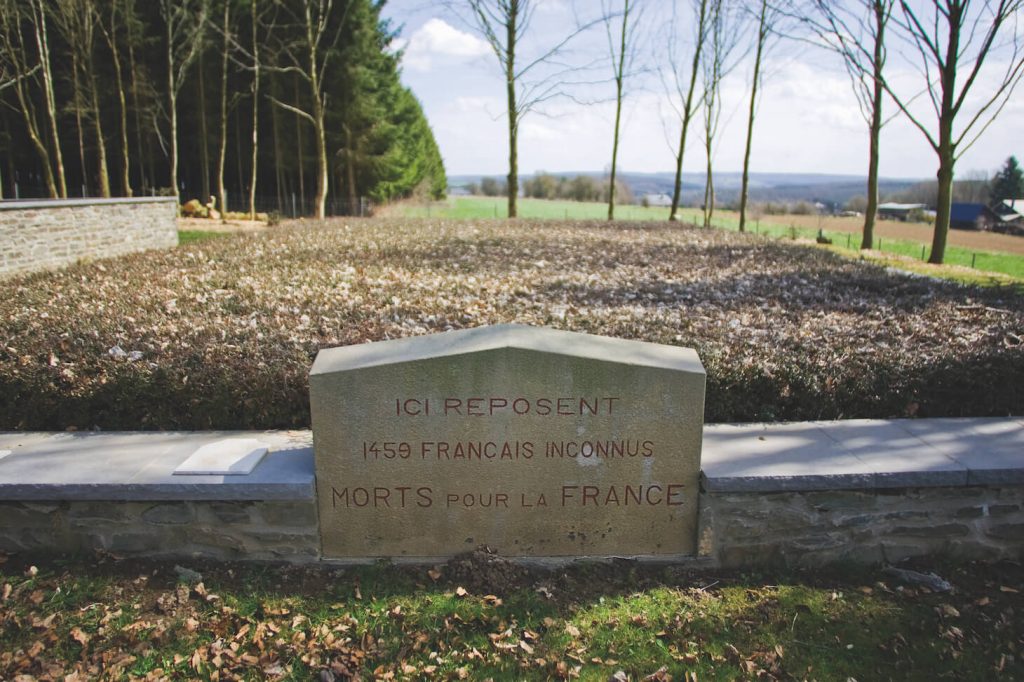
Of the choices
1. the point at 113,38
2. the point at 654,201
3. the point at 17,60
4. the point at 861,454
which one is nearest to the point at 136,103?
the point at 113,38

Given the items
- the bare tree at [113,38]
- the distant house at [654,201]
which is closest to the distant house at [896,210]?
the distant house at [654,201]

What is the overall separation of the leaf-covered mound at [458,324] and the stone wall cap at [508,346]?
1213 mm

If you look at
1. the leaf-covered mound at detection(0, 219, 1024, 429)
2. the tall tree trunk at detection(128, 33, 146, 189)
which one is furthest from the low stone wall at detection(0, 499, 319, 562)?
the tall tree trunk at detection(128, 33, 146, 189)

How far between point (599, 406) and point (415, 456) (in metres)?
1.00

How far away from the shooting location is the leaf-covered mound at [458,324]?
4.64 meters

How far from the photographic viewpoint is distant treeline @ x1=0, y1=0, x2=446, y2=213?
28562 millimetres

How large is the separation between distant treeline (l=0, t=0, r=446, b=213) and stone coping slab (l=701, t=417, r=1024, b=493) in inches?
967

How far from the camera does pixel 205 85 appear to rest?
106ft

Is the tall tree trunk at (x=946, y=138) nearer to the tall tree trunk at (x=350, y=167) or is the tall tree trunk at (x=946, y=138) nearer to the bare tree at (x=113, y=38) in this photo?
the tall tree trunk at (x=350, y=167)

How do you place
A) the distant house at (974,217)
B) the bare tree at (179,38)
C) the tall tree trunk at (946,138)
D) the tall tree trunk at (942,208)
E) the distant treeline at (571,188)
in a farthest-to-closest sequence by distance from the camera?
the distant treeline at (571,188) < the distant house at (974,217) < the bare tree at (179,38) < the tall tree trunk at (942,208) < the tall tree trunk at (946,138)

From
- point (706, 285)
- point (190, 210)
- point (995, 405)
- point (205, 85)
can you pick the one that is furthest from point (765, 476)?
point (205, 85)

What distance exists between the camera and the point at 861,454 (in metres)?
3.92

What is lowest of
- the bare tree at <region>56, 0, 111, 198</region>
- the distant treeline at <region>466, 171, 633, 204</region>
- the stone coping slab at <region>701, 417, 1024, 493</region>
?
the stone coping slab at <region>701, 417, 1024, 493</region>

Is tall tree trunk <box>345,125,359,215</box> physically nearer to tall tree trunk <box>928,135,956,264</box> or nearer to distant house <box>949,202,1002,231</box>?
tall tree trunk <box>928,135,956,264</box>
